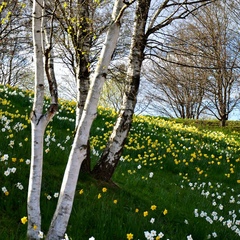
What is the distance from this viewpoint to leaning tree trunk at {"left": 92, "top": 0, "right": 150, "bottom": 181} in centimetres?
570

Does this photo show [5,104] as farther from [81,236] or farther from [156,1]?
[81,236]

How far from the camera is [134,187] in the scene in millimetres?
6102

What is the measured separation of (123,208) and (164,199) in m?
1.30

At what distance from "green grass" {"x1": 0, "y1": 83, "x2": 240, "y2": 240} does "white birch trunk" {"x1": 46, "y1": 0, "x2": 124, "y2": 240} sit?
50cm

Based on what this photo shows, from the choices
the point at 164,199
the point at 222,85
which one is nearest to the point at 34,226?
the point at 164,199

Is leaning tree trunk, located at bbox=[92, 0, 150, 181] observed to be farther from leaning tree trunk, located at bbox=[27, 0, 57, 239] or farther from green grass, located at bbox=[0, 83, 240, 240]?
leaning tree trunk, located at bbox=[27, 0, 57, 239]

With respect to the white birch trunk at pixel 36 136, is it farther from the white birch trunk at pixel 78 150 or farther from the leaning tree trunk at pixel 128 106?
the leaning tree trunk at pixel 128 106

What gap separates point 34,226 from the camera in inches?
128

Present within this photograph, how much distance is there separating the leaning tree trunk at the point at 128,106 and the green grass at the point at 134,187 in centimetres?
28

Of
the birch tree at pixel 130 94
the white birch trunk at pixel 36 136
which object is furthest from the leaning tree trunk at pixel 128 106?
the white birch trunk at pixel 36 136

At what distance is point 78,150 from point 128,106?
272 centimetres

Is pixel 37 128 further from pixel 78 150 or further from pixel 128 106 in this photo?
pixel 128 106

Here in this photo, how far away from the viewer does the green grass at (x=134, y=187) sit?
13.5 feet

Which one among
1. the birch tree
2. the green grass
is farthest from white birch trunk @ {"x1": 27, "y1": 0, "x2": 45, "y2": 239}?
the birch tree
